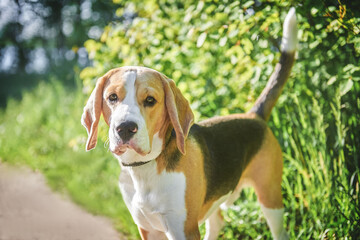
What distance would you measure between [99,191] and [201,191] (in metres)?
2.54

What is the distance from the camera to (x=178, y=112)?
2305 millimetres

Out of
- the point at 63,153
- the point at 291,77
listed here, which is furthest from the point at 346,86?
the point at 63,153

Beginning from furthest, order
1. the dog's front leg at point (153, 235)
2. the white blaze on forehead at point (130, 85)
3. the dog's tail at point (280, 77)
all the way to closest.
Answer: the dog's tail at point (280, 77), the dog's front leg at point (153, 235), the white blaze on forehead at point (130, 85)

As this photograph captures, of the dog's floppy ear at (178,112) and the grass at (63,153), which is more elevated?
the dog's floppy ear at (178,112)

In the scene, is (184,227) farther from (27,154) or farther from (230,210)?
(27,154)

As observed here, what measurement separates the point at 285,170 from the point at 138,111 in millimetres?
2180

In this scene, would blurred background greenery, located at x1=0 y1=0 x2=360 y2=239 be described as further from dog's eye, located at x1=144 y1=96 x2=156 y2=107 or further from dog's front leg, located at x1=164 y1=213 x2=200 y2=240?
dog's front leg, located at x1=164 y1=213 x2=200 y2=240

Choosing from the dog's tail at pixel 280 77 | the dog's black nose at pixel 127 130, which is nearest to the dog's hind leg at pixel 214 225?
the dog's tail at pixel 280 77

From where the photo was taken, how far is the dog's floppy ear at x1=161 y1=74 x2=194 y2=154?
2232 millimetres

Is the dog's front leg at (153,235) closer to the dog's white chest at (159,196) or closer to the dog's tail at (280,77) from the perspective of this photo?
the dog's white chest at (159,196)

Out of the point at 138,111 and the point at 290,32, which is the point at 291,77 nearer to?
the point at 290,32

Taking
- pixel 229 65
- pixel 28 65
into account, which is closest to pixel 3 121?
pixel 229 65

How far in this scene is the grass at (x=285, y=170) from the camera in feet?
10.3

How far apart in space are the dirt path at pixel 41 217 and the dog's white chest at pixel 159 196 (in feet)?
5.15
